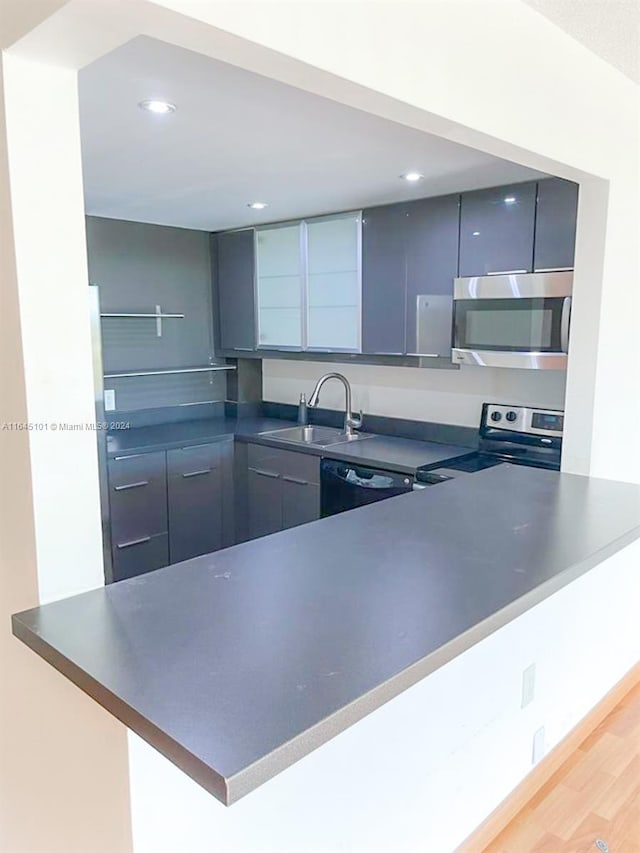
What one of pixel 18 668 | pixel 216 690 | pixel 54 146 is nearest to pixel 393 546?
pixel 216 690

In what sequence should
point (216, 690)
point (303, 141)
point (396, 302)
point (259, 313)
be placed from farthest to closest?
point (259, 313) < point (396, 302) < point (303, 141) < point (216, 690)

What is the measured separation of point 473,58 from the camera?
1573 mm

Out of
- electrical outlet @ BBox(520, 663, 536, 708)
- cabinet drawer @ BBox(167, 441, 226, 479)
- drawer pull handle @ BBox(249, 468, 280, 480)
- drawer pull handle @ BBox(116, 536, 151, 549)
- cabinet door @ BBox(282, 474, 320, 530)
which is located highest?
cabinet drawer @ BBox(167, 441, 226, 479)

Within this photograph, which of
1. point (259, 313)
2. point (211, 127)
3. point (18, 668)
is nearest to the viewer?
point (18, 668)

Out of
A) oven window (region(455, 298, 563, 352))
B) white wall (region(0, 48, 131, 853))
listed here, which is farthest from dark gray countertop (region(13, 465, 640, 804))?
oven window (region(455, 298, 563, 352))

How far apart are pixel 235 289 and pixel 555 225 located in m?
2.21

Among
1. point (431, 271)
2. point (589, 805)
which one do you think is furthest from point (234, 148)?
point (589, 805)

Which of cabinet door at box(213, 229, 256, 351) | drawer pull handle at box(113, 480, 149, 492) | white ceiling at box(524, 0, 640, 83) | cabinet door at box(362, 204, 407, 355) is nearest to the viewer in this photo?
white ceiling at box(524, 0, 640, 83)

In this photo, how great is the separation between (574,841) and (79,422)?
1.94 meters

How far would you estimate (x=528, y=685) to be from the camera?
77.9 inches

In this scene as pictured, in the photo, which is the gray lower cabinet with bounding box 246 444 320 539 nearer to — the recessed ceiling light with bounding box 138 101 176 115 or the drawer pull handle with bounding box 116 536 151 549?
the drawer pull handle with bounding box 116 536 151 549

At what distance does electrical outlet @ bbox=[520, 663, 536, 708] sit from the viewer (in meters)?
1.96

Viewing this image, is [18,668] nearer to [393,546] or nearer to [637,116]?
[393,546]

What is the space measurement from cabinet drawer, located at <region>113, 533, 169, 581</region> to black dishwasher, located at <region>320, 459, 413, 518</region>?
3.23ft
